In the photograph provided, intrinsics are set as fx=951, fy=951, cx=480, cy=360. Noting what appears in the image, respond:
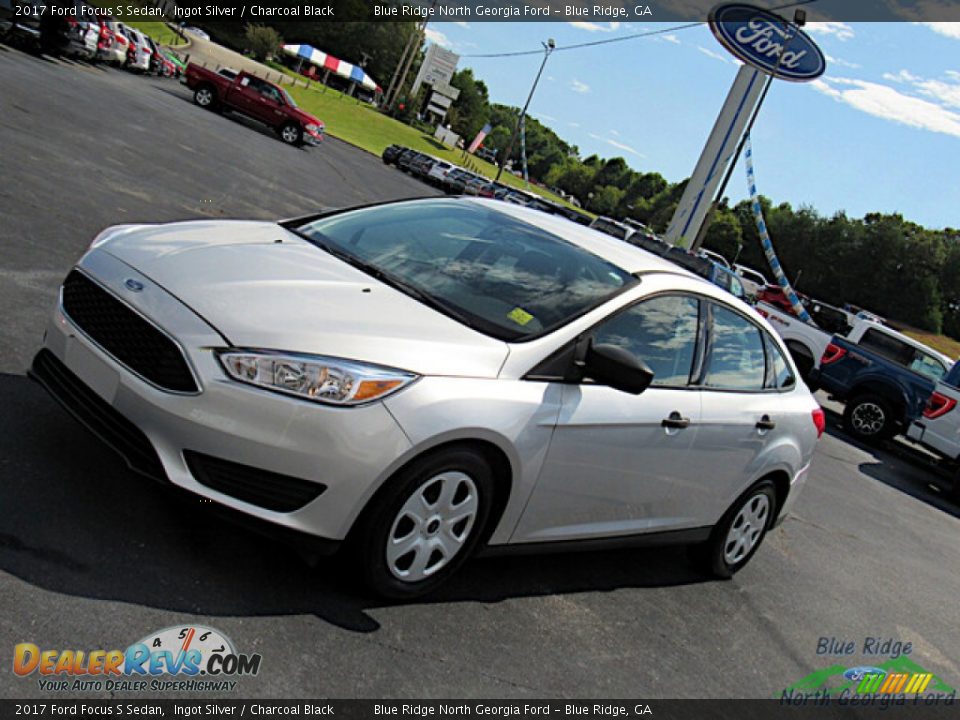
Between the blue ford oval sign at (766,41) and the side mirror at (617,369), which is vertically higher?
the blue ford oval sign at (766,41)

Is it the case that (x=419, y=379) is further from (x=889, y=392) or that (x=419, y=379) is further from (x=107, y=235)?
(x=889, y=392)

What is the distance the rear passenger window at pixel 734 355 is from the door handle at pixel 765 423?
184 millimetres

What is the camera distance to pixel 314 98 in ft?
258

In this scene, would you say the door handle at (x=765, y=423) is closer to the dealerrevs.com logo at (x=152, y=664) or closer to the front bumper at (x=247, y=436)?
the front bumper at (x=247, y=436)

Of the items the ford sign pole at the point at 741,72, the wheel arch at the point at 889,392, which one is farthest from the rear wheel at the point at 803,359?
the ford sign pole at the point at 741,72

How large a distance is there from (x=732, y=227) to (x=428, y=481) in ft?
346

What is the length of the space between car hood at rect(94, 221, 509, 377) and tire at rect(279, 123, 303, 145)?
32.0m

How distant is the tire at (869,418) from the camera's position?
49.1 feet

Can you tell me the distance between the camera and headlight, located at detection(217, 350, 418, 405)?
11.3 ft

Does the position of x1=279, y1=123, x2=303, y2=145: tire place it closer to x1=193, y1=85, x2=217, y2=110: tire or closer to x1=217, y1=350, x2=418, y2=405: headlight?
x1=193, y1=85, x2=217, y2=110: tire

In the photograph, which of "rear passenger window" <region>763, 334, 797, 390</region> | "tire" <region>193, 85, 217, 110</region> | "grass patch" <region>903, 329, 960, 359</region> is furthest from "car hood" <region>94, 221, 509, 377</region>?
"grass patch" <region>903, 329, 960, 359</region>

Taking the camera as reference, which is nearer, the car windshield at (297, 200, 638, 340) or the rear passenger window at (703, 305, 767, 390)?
the car windshield at (297, 200, 638, 340)

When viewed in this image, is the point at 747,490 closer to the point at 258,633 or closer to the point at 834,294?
the point at 258,633

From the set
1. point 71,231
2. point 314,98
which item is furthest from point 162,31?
point 71,231
